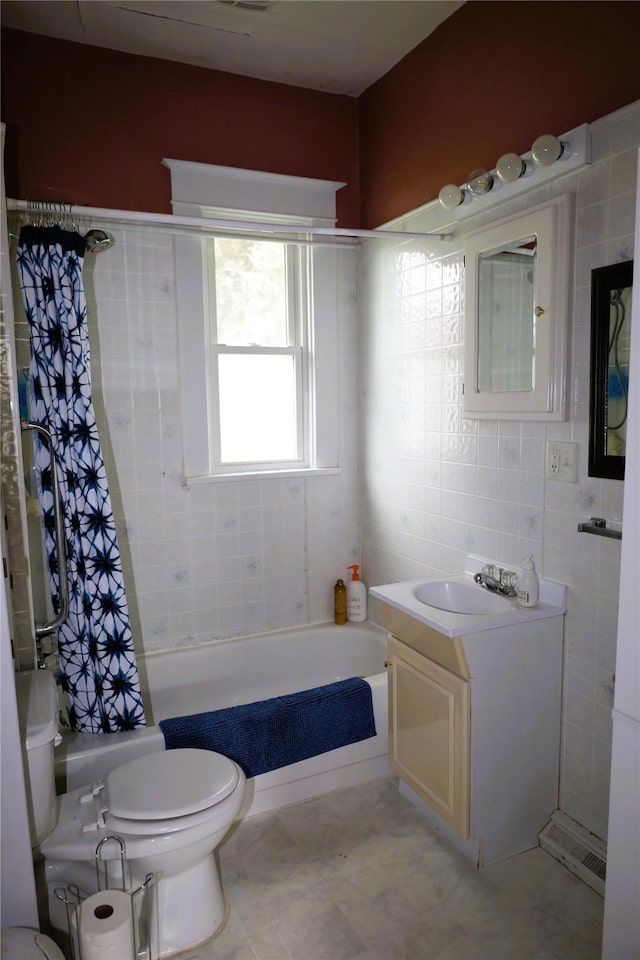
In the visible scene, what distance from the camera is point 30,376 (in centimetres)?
228

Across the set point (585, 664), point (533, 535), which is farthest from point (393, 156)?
point (585, 664)

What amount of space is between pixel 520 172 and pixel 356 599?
79.3 inches

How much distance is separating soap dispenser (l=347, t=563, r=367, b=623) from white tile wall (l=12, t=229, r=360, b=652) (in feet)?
0.24

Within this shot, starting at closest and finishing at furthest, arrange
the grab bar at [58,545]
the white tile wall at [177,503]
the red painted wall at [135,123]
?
the grab bar at [58,545] → the red painted wall at [135,123] → the white tile wall at [177,503]

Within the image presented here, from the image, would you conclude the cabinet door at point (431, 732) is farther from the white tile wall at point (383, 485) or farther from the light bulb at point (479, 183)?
the light bulb at point (479, 183)

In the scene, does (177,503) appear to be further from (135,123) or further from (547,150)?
(547,150)

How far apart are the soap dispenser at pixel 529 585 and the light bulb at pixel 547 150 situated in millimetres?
1186

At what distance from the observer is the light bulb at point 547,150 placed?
6.00 feet

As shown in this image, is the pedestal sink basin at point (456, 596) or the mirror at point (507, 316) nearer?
the mirror at point (507, 316)

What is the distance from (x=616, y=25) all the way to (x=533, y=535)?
1.46m

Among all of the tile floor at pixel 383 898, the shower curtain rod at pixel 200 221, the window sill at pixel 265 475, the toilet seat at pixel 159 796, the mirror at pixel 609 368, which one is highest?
the shower curtain rod at pixel 200 221

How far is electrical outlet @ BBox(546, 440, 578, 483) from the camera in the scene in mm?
1954

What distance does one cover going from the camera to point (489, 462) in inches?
90.7

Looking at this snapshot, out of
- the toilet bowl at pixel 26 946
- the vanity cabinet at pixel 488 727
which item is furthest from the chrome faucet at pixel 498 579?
the toilet bowl at pixel 26 946
